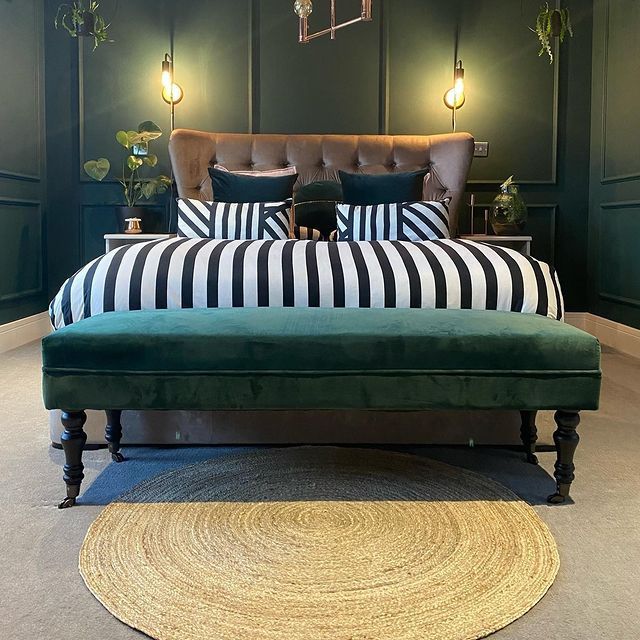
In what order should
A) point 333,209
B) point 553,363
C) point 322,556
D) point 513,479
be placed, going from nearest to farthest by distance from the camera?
point 322,556 → point 553,363 → point 513,479 → point 333,209

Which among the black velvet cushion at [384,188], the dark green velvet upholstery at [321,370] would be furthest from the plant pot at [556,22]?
Answer: the dark green velvet upholstery at [321,370]

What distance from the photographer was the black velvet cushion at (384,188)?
3607mm

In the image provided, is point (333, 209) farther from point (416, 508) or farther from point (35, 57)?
point (416, 508)

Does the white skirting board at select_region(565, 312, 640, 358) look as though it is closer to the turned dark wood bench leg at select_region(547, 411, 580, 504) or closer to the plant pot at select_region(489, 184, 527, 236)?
the plant pot at select_region(489, 184, 527, 236)

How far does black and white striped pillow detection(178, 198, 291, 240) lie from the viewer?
3.08m

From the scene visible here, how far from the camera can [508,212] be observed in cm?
423

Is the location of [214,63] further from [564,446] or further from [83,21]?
[564,446]

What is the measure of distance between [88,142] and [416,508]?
3766 millimetres

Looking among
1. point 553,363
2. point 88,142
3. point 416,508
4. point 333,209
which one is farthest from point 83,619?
point 88,142

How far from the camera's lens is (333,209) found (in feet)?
12.9

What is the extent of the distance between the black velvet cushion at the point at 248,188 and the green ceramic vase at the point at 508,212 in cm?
143

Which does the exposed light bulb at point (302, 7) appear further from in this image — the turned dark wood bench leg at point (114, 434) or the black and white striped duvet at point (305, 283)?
the turned dark wood bench leg at point (114, 434)

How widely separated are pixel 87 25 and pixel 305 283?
319 centimetres

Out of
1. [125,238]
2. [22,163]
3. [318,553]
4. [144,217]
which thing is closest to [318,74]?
[144,217]
